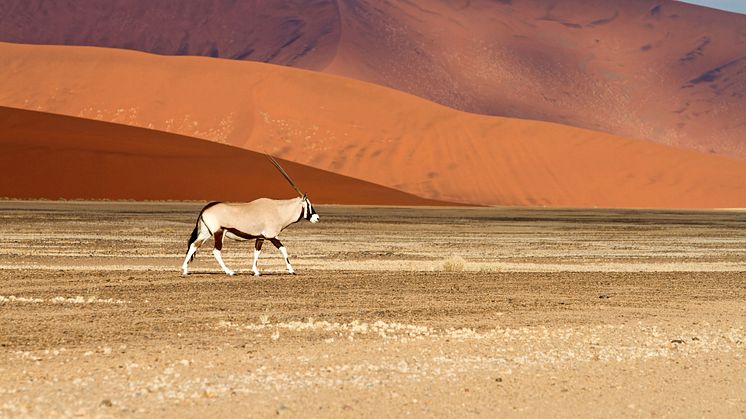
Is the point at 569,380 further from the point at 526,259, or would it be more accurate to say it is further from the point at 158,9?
the point at 158,9

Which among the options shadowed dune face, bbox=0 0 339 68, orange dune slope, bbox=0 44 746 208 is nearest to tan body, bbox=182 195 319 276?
orange dune slope, bbox=0 44 746 208

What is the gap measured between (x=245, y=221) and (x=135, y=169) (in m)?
65.2

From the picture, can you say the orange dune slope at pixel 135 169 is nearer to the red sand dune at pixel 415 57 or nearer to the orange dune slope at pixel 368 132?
the orange dune slope at pixel 368 132

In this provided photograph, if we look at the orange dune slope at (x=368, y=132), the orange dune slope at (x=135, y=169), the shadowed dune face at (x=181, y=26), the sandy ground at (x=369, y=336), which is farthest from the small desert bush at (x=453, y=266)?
the shadowed dune face at (x=181, y=26)

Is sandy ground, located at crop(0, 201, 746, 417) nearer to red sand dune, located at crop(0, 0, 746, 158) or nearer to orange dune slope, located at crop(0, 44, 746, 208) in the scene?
orange dune slope, located at crop(0, 44, 746, 208)

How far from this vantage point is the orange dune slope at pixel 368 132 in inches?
4026

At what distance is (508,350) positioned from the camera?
13.0m

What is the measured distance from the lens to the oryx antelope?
21.6 m

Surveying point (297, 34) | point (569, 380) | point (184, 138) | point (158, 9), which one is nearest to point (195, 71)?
point (184, 138)

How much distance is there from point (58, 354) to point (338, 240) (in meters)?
24.6

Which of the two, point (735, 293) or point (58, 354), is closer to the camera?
point (58, 354)

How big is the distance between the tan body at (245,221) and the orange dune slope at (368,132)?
244 feet

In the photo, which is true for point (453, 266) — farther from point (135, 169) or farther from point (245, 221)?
point (135, 169)

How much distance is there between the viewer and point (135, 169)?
85562mm
